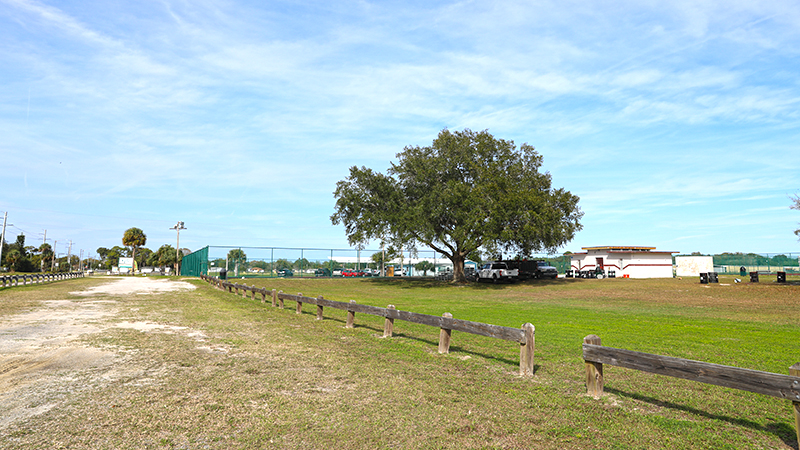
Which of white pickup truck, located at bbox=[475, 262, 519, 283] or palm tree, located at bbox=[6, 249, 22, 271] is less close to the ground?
palm tree, located at bbox=[6, 249, 22, 271]

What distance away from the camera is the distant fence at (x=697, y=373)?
4.59 metres

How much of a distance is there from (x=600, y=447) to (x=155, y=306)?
18.3m

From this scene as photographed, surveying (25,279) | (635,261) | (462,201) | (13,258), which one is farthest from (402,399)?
(13,258)

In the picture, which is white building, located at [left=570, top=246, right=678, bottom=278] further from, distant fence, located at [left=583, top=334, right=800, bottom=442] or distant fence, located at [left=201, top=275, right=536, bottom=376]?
distant fence, located at [left=583, top=334, right=800, bottom=442]

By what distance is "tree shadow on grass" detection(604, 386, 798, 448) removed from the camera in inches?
198

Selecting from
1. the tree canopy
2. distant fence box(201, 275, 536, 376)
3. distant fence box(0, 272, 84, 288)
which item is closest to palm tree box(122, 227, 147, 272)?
distant fence box(0, 272, 84, 288)

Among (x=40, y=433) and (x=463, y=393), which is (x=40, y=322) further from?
(x=463, y=393)

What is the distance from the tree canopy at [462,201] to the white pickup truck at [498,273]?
2438 millimetres

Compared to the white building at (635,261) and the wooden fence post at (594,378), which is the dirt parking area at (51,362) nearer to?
the wooden fence post at (594,378)

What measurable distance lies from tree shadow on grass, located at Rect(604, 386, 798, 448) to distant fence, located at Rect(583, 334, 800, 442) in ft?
1.40

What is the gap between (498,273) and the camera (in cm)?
4538

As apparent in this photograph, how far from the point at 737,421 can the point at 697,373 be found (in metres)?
0.87

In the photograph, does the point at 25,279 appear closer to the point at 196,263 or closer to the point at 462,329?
the point at 196,263

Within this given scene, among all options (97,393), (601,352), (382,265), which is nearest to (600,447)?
(601,352)
